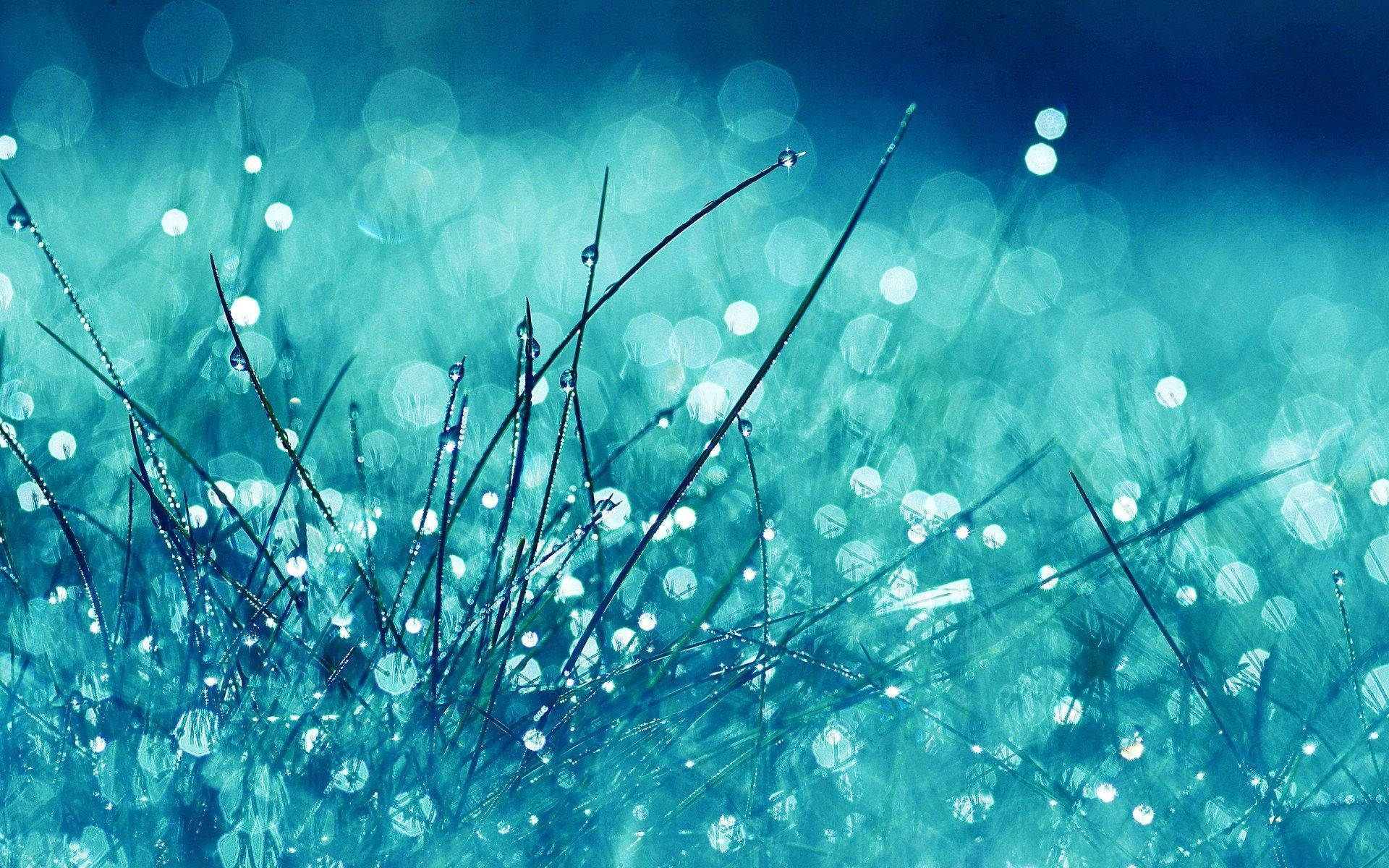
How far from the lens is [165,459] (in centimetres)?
61

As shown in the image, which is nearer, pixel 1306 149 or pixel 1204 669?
pixel 1204 669

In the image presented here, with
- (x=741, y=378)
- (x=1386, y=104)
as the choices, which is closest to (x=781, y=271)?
(x=741, y=378)

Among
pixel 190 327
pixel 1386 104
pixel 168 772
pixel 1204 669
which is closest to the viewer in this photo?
pixel 168 772

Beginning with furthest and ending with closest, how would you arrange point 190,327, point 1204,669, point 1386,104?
point 1386,104
point 190,327
point 1204,669

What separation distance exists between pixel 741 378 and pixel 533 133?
0.94ft

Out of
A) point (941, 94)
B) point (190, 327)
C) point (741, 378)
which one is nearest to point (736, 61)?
point (941, 94)

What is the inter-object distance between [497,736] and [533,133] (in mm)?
522

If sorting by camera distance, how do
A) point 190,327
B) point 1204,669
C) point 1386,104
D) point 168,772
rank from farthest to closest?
point 1386,104
point 190,327
point 1204,669
point 168,772

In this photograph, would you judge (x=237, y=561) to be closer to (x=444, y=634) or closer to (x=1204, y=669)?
(x=444, y=634)

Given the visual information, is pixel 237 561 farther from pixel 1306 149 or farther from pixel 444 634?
pixel 1306 149

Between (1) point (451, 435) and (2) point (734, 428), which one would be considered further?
(2) point (734, 428)

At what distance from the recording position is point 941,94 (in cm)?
81

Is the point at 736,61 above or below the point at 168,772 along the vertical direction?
above

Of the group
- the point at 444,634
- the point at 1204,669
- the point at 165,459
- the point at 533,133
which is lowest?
the point at 1204,669
